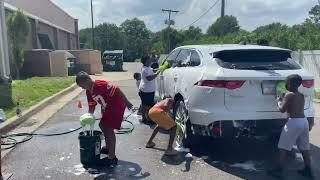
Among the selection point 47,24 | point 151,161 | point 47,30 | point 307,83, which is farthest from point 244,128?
point 47,30

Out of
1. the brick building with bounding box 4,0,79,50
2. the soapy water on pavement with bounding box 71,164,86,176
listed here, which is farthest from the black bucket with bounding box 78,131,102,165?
the brick building with bounding box 4,0,79,50

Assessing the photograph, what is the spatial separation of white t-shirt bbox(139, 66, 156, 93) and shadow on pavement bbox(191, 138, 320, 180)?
1.94m

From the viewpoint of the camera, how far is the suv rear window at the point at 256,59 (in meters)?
6.62

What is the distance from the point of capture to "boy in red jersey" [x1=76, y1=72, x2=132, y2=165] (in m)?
6.48

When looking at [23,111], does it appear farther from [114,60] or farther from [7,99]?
[114,60]

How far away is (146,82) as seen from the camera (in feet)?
30.3

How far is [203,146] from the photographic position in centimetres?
757

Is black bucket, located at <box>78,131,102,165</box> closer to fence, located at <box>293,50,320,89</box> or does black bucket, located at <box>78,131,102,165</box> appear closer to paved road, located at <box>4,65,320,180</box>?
paved road, located at <box>4,65,320,180</box>

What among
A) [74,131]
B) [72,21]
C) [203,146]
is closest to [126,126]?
[74,131]

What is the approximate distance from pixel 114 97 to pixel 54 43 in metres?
36.4

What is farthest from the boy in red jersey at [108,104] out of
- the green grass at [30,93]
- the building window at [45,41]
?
the building window at [45,41]

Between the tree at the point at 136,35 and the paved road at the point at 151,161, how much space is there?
110 meters

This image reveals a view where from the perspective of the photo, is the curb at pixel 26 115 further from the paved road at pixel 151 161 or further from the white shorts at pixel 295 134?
the white shorts at pixel 295 134

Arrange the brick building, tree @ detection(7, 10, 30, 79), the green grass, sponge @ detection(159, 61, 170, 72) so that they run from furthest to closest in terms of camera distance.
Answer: the brick building < tree @ detection(7, 10, 30, 79) < the green grass < sponge @ detection(159, 61, 170, 72)
